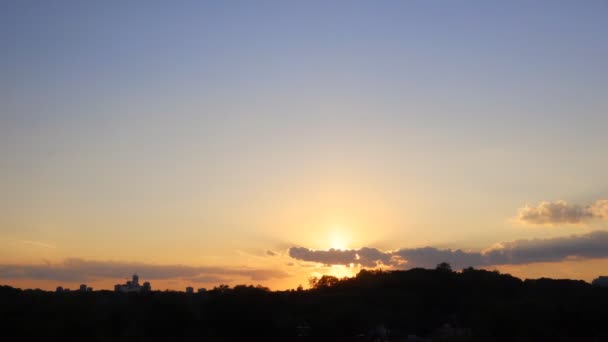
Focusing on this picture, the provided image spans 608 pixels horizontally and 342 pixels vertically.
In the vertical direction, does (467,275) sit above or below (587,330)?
above

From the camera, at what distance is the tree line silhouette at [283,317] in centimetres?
4200

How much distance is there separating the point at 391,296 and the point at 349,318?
14.4 m

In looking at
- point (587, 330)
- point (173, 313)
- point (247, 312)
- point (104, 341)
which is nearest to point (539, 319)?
point (587, 330)

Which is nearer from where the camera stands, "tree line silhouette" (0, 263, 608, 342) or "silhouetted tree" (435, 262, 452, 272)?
"tree line silhouette" (0, 263, 608, 342)

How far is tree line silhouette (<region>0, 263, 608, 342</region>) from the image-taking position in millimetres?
42000

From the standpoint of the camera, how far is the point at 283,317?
4800cm

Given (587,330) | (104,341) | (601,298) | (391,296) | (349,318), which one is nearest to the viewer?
(104,341)

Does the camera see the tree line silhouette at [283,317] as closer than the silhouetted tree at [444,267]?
Yes

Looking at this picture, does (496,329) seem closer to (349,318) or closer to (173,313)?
(349,318)

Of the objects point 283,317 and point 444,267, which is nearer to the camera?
point 283,317

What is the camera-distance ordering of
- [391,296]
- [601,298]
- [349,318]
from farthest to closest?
[391,296], [601,298], [349,318]

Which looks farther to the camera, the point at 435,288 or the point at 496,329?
the point at 435,288

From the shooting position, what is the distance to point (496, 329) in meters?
43.2

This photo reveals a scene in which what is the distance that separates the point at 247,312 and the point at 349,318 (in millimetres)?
7693
